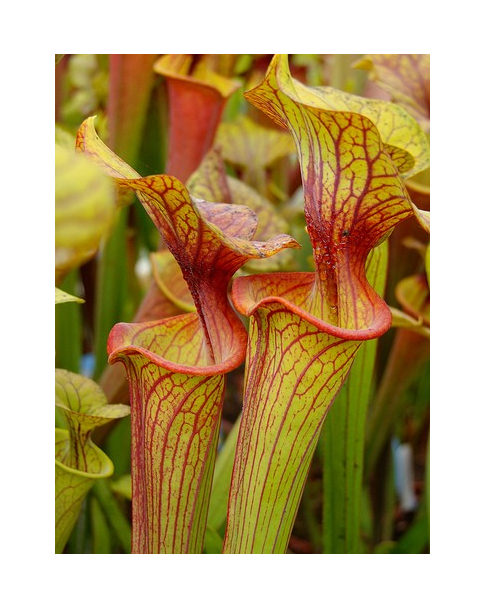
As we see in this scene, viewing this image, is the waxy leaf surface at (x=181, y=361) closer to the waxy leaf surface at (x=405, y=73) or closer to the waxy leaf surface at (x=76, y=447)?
the waxy leaf surface at (x=76, y=447)

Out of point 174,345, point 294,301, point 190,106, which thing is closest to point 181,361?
point 174,345

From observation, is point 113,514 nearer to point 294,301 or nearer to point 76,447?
point 76,447

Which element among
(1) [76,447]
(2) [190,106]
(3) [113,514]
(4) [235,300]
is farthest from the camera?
(2) [190,106]

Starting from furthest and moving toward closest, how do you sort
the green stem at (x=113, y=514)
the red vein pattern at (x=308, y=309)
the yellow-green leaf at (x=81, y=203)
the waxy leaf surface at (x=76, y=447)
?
the green stem at (x=113, y=514), the waxy leaf surface at (x=76, y=447), the red vein pattern at (x=308, y=309), the yellow-green leaf at (x=81, y=203)

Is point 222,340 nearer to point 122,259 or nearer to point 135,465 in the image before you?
point 135,465

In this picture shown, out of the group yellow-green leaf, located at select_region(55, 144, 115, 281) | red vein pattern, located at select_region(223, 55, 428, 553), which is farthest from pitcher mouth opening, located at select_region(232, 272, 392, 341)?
yellow-green leaf, located at select_region(55, 144, 115, 281)

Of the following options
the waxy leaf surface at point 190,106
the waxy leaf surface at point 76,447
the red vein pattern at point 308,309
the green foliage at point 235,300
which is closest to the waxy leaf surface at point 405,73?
the green foliage at point 235,300

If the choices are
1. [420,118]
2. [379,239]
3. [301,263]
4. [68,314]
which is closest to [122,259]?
[68,314]

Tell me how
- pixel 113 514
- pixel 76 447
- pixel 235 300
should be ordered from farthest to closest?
pixel 113 514 → pixel 76 447 → pixel 235 300

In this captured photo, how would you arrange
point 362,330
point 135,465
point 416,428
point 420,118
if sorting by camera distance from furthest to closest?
point 416,428
point 420,118
point 135,465
point 362,330

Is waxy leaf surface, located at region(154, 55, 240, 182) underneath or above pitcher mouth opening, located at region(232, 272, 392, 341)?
above

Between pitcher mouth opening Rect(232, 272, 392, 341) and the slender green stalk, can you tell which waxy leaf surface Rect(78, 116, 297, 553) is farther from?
the slender green stalk
